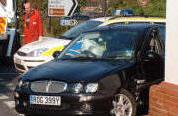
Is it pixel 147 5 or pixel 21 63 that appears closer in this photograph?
pixel 21 63

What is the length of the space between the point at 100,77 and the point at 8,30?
950 cm

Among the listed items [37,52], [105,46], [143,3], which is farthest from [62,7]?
[143,3]

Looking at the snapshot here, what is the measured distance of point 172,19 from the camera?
26.8ft

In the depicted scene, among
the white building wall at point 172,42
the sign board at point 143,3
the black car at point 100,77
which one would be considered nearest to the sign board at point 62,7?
the black car at point 100,77

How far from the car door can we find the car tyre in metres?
0.67

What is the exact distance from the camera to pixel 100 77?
30.9 feet

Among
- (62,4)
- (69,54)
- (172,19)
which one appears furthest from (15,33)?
(172,19)

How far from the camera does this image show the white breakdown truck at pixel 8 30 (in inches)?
705

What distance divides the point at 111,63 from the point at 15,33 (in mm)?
9096

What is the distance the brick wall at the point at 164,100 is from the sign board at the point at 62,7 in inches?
424

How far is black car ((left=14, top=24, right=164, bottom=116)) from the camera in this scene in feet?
30.5

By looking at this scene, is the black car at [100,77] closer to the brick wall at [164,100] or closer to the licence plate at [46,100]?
the licence plate at [46,100]

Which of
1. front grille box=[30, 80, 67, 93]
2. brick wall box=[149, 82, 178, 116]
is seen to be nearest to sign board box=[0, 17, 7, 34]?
front grille box=[30, 80, 67, 93]

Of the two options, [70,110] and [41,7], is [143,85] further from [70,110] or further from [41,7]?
[41,7]
